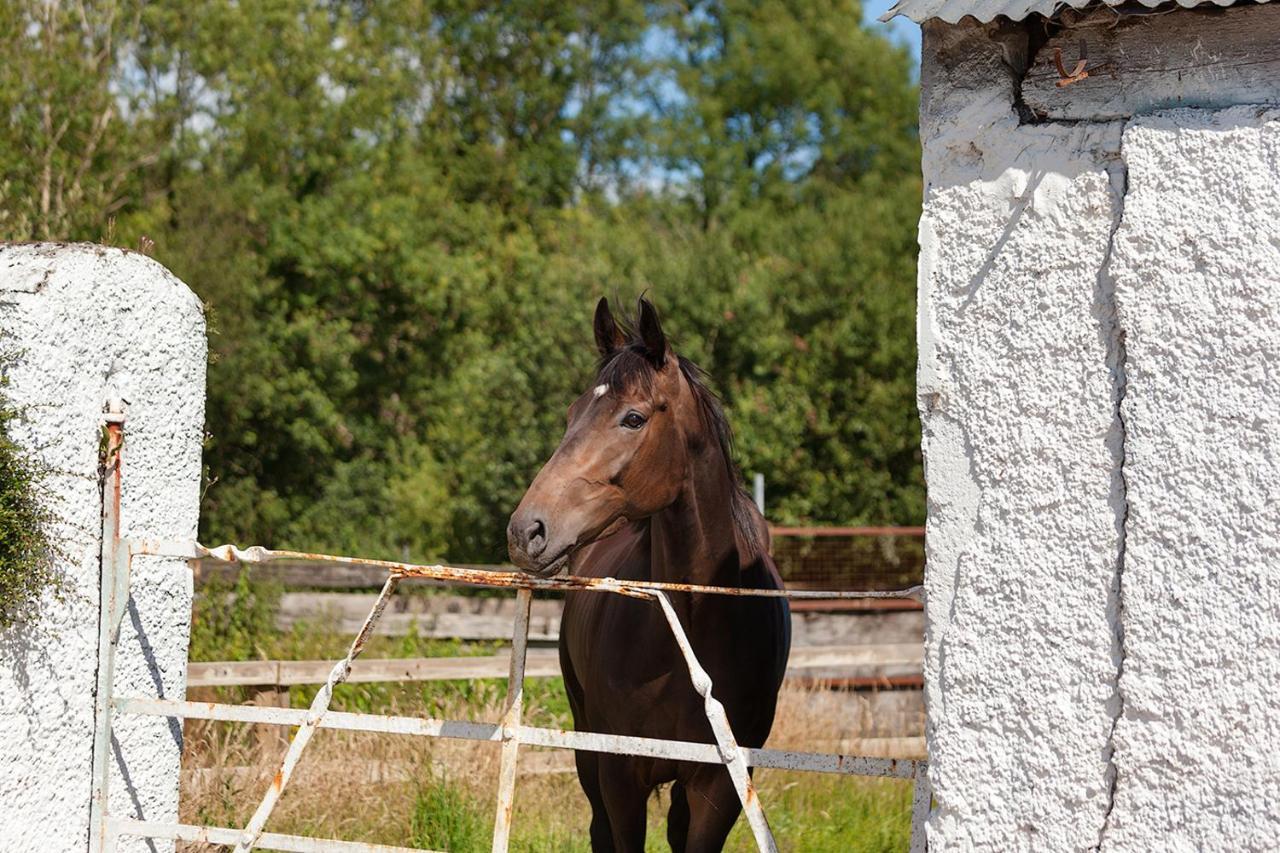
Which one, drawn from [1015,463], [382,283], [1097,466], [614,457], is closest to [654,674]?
[614,457]

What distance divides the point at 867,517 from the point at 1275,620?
45.6ft

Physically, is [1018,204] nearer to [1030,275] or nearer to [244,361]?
[1030,275]

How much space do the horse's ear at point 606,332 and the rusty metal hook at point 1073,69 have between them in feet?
5.87

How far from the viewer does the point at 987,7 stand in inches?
118

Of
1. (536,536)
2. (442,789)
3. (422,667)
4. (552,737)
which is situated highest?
(536,536)

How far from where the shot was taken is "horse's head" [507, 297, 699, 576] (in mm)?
3586

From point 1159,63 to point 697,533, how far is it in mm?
2036

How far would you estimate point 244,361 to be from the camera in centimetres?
1698

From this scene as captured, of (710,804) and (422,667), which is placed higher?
(710,804)

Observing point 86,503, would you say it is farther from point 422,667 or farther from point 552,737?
point 422,667

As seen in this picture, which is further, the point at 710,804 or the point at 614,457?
the point at 710,804

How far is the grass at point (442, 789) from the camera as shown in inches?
207

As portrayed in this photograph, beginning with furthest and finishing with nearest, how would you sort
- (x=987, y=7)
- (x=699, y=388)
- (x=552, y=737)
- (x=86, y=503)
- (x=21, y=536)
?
(x=699, y=388), (x=86, y=503), (x=21, y=536), (x=552, y=737), (x=987, y=7)

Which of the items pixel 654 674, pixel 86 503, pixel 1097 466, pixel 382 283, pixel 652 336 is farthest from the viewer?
pixel 382 283
